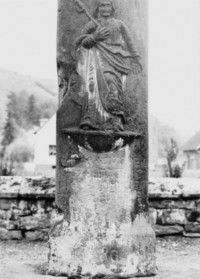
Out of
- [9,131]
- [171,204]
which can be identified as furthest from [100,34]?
[9,131]

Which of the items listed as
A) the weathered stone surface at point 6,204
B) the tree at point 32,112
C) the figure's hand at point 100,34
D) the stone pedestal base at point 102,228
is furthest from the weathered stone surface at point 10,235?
the tree at point 32,112

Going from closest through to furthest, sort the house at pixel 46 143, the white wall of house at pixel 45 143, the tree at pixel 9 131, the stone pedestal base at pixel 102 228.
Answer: the stone pedestal base at pixel 102 228 < the house at pixel 46 143 < the white wall of house at pixel 45 143 < the tree at pixel 9 131

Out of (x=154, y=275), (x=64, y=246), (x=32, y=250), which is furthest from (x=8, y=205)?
(x=154, y=275)

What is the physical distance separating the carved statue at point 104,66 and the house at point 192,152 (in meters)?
36.4

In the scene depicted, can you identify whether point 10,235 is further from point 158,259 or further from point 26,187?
point 158,259

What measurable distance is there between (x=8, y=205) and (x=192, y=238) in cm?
272

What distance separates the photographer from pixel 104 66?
5.43m

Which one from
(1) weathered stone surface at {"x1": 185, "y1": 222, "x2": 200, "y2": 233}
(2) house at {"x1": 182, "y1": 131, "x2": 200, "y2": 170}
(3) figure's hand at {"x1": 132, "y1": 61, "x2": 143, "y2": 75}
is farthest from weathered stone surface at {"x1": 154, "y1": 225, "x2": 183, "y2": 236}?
(2) house at {"x1": 182, "y1": 131, "x2": 200, "y2": 170}

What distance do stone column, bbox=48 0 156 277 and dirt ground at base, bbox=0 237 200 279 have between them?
27cm

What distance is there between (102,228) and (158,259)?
1.34 metres

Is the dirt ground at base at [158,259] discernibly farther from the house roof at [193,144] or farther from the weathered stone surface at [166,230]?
the house roof at [193,144]

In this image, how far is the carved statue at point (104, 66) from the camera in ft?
17.7

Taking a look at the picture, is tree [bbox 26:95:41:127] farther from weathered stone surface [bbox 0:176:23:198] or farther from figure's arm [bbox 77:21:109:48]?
figure's arm [bbox 77:21:109:48]

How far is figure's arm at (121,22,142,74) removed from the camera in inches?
215
